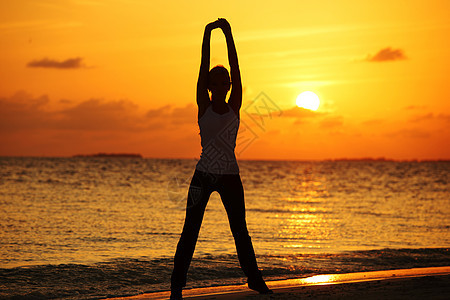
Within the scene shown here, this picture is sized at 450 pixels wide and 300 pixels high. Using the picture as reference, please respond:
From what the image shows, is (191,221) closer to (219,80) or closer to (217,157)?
(217,157)

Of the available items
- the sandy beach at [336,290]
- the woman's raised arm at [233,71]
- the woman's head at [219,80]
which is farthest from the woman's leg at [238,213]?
the woman's head at [219,80]

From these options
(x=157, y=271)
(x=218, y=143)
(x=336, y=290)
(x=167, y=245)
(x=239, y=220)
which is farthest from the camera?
(x=167, y=245)

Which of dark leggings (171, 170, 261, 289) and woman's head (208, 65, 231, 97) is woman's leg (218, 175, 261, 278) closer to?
dark leggings (171, 170, 261, 289)

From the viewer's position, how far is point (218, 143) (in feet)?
19.3

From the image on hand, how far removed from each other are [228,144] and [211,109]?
1.43 feet

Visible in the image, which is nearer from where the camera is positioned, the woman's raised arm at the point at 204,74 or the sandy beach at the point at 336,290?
the woman's raised arm at the point at 204,74

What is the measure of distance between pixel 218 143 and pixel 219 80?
712 mm

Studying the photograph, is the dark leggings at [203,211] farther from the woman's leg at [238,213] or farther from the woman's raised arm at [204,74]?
the woman's raised arm at [204,74]

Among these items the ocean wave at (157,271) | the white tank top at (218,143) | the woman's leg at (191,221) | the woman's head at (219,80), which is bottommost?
the ocean wave at (157,271)

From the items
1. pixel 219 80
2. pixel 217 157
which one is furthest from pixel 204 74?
pixel 217 157

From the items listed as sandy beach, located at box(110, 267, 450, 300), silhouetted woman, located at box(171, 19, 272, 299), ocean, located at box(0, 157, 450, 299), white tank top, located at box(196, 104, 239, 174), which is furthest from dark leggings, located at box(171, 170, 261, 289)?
ocean, located at box(0, 157, 450, 299)

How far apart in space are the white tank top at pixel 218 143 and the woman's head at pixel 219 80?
10.7 inches

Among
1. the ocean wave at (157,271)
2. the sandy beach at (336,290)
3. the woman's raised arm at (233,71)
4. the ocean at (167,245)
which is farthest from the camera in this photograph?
the ocean at (167,245)

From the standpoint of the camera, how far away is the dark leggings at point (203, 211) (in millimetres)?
5992
